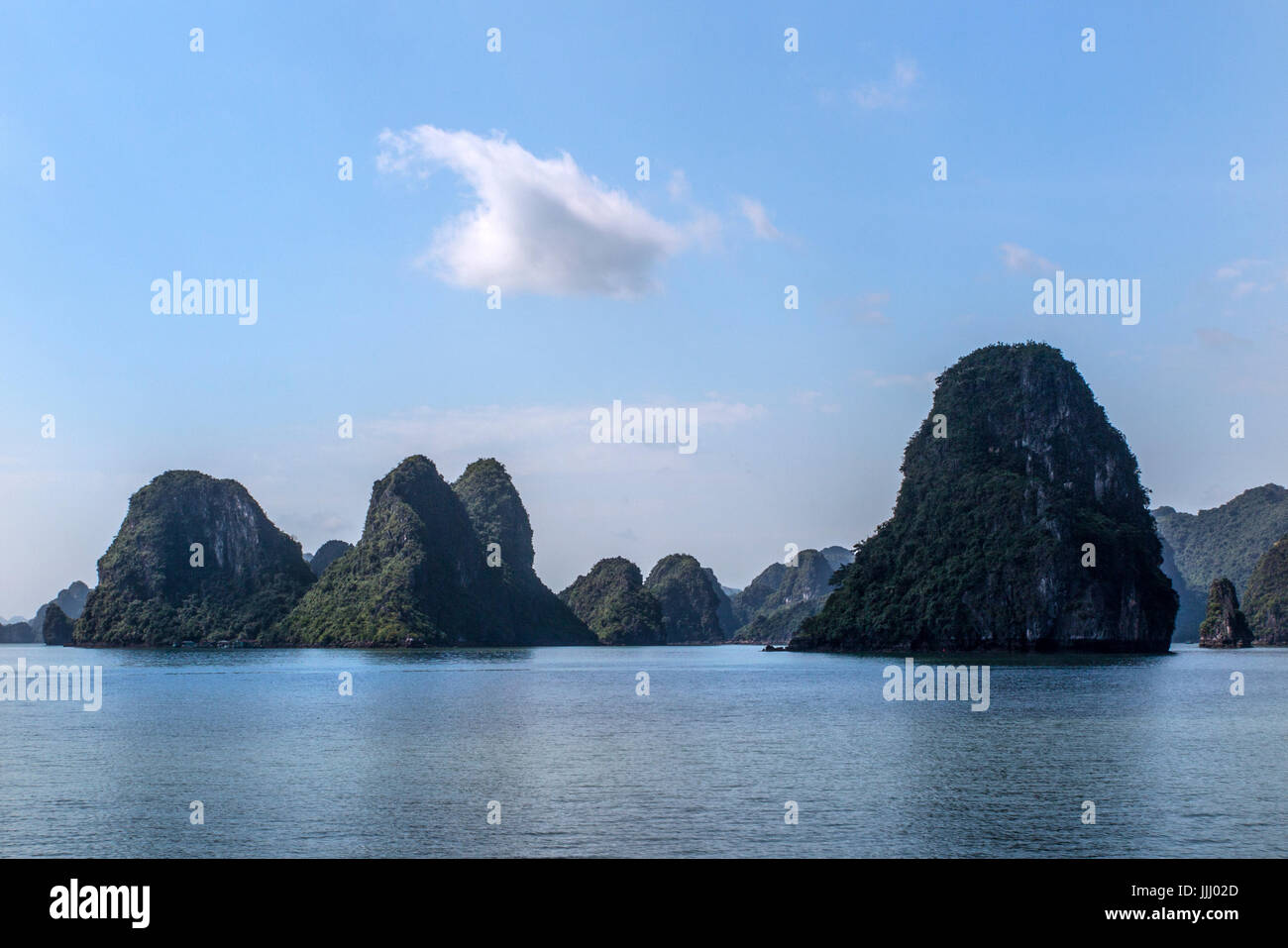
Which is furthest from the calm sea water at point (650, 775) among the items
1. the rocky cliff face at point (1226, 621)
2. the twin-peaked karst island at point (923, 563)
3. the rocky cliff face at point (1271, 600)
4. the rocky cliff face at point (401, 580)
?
the rocky cliff face at point (1271, 600)

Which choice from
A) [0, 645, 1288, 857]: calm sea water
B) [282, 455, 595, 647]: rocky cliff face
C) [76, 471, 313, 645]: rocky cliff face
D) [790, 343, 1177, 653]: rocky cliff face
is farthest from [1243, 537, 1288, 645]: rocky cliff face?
[76, 471, 313, 645]: rocky cliff face

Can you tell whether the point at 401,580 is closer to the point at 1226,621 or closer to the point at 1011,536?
the point at 1011,536

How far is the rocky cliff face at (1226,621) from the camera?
169 metres

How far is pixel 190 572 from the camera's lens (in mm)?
189000

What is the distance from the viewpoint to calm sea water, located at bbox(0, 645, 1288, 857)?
87.5 ft

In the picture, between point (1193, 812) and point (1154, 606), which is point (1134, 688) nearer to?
point (1193, 812)

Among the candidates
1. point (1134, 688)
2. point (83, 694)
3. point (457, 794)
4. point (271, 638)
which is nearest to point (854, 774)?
point (457, 794)

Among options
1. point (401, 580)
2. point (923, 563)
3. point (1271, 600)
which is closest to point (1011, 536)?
point (923, 563)

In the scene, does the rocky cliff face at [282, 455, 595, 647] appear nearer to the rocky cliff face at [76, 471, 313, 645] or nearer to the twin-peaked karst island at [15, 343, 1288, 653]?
the twin-peaked karst island at [15, 343, 1288, 653]

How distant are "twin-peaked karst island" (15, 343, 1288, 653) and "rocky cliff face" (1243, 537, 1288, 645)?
0.33 meters

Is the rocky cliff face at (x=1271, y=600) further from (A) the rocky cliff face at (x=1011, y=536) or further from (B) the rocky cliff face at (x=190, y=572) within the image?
(B) the rocky cliff face at (x=190, y=572)

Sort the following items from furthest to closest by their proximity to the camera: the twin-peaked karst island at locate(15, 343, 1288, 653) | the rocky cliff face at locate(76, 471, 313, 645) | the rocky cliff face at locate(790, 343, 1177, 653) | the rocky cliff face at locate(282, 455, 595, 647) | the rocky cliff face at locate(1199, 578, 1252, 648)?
the rocky cliff face at locate(76, 471, 313, 645)
the rocky cliff face at locate(282, 455, 595, 647)
the rocky cliff face at locate(1199, 578, 1252, 648)
the twin-peaked karst island at locate(15, 343, 1288, 653)
the rocky cliff face at locate(790, 343, 1177, 653)

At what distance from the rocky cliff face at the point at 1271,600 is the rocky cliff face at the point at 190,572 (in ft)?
564
